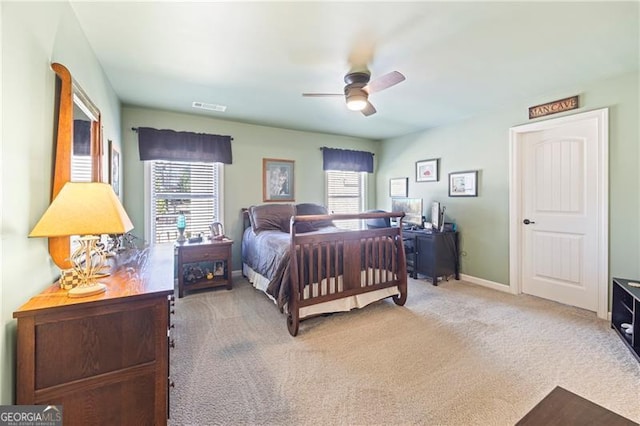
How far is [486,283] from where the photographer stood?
12.9ft

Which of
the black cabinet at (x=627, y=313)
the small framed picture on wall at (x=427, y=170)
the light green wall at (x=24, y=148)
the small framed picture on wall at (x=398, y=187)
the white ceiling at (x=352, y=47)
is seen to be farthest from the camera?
the small framed picture on wall at (x=398, y=187)

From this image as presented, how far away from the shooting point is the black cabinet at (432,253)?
3.97 metres

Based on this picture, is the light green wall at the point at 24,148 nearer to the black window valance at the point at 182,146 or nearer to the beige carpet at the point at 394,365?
the beige carpet at the point at 394,365

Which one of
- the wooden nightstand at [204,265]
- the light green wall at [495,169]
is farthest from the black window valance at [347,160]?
the wooden nightstand at [204,265]

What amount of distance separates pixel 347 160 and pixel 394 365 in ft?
12.9

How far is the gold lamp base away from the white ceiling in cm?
168

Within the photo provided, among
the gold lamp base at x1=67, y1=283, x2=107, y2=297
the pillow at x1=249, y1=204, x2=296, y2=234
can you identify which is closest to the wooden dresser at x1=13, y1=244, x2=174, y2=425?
the gold lamp base at x1=67, y1=283, x2=107, y2=297

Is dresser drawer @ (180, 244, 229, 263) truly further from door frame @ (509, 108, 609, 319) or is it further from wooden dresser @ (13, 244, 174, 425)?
door frame @ (509, 108, 609, 319)

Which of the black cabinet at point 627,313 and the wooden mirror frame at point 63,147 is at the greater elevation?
the wooden mirror frame at point 63,147

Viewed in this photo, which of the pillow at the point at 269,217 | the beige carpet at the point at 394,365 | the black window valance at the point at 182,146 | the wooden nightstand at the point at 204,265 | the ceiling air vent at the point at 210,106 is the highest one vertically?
the ceiling air vent at the point at 210,106

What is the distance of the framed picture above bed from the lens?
4.63 metres

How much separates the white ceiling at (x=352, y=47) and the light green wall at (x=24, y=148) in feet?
2.20

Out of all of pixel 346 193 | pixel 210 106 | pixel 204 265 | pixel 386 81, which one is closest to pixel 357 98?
pixel 386 81

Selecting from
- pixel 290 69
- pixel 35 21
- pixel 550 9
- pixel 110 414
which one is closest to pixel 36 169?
pixel 35 21
